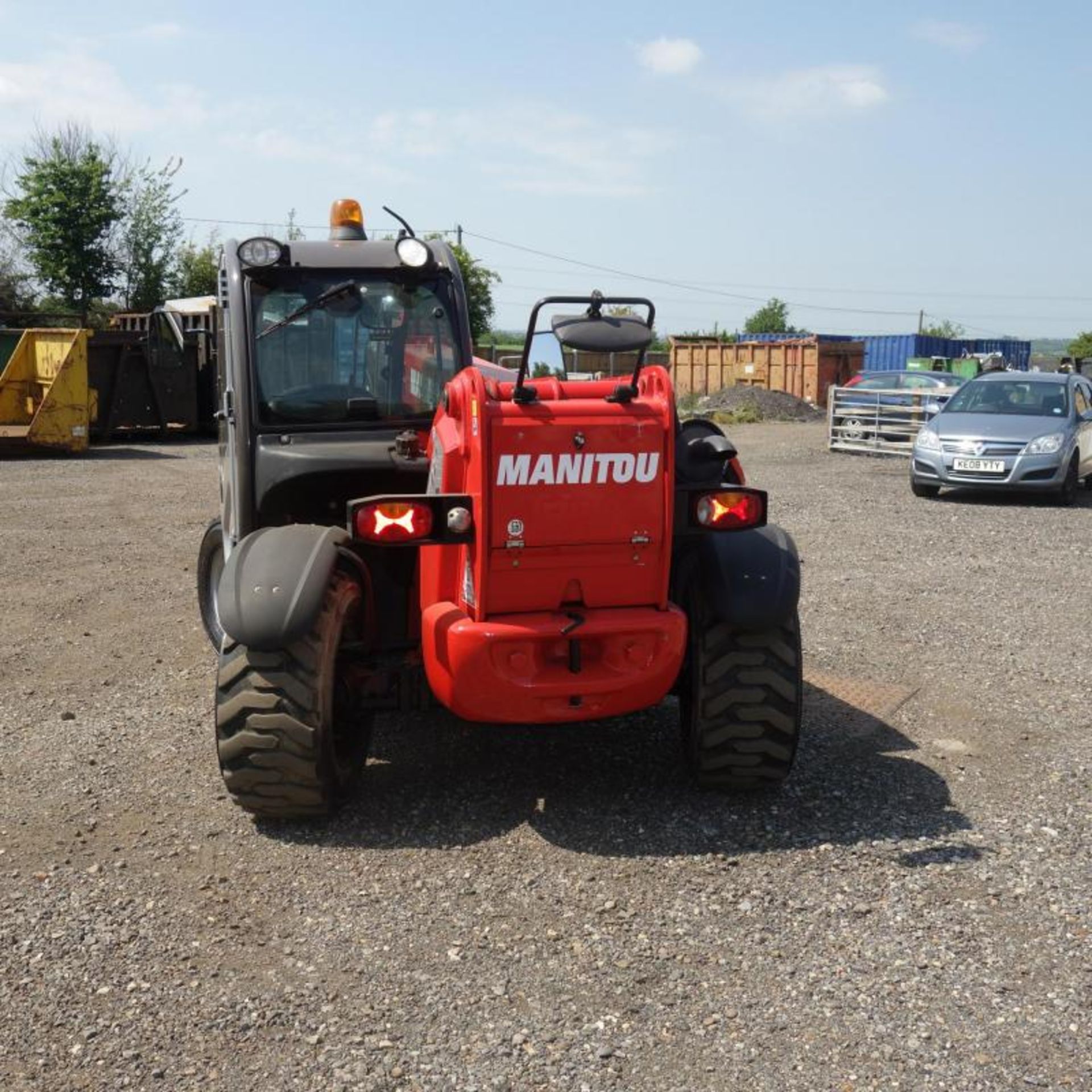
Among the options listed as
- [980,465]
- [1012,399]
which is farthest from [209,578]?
[1012,399]

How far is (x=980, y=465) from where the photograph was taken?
550 inches

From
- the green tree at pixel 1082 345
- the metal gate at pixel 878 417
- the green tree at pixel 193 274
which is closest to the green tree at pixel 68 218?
the green tree at pixel 193 274

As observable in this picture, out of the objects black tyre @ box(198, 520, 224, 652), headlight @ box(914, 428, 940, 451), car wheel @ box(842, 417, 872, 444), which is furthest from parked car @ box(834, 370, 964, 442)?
black tyre @ box(198, 520, 224, 652)

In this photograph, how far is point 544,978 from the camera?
354cm

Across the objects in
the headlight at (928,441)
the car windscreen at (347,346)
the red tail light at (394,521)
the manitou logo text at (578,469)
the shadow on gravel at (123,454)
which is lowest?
the shadow on gravel at (123,454)

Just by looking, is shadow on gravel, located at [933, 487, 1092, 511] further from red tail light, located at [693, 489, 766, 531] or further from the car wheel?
red tail light, located at [693, 489, 766, 531]

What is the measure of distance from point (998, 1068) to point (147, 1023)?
6.92 feet

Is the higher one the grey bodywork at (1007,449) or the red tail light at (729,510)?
the red tail light at (729,510)

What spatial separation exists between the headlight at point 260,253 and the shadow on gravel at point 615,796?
207 cm

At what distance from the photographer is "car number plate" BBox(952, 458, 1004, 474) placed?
13.9 meters

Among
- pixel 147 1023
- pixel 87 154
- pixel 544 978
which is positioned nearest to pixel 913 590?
pixel 544 978

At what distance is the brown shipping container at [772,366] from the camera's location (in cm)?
3541

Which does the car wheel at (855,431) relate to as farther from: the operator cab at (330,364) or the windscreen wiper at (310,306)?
the windscreen wiper at (310,306)

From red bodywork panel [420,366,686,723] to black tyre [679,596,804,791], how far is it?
0.86ft
